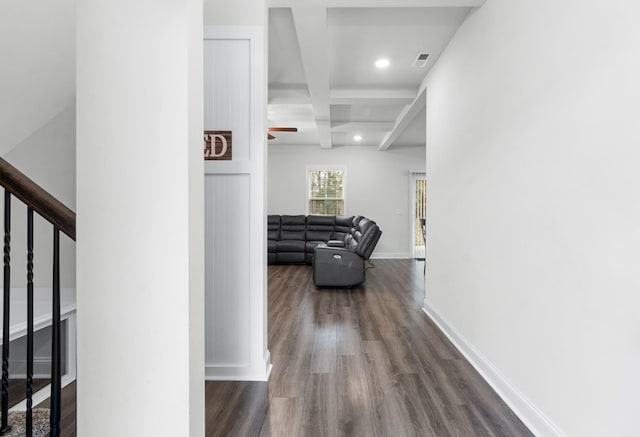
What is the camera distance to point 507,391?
78.9 inches

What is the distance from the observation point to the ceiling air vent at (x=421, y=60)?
11.4 ft

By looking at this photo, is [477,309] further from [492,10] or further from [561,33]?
[492,10]

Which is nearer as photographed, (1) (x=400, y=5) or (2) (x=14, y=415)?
(2) (x=14, y=415)

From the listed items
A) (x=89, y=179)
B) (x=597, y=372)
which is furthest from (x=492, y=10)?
(x=89, y=179)

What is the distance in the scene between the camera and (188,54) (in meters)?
1.01

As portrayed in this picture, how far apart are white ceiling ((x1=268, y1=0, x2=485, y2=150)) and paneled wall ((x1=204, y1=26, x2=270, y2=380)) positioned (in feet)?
2.07

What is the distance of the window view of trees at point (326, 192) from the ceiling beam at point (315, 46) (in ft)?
11.6

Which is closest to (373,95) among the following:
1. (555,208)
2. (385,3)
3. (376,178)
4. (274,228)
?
(385,3)

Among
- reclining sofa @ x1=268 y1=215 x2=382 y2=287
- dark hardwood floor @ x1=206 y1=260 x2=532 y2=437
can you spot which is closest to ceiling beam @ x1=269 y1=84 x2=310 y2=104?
reclining sofa @ x1=268 y1=215 x2=382 y2=287

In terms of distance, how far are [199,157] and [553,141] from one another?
1.60 m

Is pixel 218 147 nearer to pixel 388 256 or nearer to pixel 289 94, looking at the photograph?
pixel 289 94

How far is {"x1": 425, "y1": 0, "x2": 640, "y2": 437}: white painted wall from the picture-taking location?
1273 millimetres

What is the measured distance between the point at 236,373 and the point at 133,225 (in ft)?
5.14

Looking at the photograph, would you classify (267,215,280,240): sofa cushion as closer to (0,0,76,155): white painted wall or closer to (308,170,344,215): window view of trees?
(308,170,344,215): window view of trees
